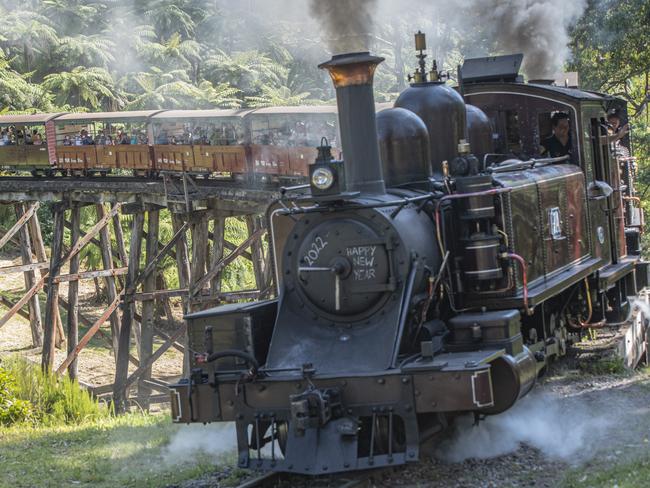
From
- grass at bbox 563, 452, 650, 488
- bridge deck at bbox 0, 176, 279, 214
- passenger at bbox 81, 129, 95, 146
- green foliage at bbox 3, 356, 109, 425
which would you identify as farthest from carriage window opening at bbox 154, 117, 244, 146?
grass at bbox 563, 452, 650, 488

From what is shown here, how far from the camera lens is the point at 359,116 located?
24.0ft

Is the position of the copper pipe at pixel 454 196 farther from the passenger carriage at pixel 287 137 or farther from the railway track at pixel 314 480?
the passenger carriage at pixel 287 137

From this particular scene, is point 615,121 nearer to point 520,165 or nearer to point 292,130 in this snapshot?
point 520,165

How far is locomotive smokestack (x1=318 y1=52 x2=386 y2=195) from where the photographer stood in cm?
728

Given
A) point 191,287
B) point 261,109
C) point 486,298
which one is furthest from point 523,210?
point 261,109

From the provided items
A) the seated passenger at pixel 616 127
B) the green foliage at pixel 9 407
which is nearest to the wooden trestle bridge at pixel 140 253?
the seated passenger at pixel 616 127

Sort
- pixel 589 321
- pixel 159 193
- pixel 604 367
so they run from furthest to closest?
pixel 159 193 < pixel 589 321 < pixel 604 367

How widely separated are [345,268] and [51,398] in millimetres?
5489

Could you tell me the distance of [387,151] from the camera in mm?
7992

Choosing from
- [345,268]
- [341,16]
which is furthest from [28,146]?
[345,268]

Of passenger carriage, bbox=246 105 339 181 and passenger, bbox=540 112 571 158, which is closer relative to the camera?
passenger, bbox=540 112 571 158

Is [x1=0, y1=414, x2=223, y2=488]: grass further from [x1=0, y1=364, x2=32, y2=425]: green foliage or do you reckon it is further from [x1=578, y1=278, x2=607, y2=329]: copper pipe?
[x1=578, y1=278, x2=607, y2=329]: copper pipe

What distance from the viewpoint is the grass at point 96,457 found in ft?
23.7

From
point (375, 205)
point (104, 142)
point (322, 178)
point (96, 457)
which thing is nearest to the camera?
point (375, 205)
